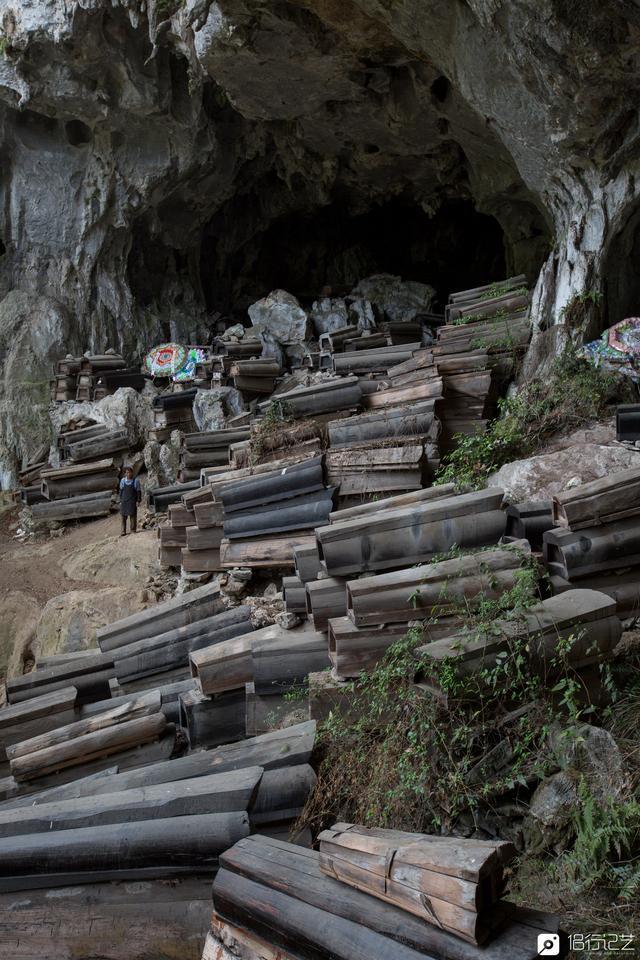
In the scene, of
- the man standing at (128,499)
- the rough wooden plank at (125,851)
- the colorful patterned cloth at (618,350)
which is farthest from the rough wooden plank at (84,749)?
the man standing at (128,499)

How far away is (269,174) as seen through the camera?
23969mm

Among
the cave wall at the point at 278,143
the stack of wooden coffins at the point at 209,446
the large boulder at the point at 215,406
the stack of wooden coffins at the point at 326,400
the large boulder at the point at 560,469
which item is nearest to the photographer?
the large boulder at the point at 560,469

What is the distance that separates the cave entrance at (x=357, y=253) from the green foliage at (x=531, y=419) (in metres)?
19.1

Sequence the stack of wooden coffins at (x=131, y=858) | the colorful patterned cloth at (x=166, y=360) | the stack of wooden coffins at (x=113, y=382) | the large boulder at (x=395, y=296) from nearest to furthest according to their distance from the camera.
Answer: the stack of wooden coffins at (x=131, y=858), the stack of wooden coffins at (x=113, y=382), the colorful patterned cloth at (x=166, y=360), the large boulder at (x=395, y=296)

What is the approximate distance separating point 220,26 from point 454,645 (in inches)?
551

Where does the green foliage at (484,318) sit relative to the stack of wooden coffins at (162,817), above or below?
above

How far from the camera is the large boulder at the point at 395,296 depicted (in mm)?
23844

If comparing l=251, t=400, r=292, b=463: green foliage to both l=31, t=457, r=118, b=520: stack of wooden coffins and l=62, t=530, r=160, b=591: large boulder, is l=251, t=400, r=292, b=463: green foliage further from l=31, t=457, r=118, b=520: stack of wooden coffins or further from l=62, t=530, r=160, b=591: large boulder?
l=31, t=457, r=118, b=520: stack of wooden coffins

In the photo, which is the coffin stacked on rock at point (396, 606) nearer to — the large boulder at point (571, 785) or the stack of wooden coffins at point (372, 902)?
the large boulder at point (571, 785)

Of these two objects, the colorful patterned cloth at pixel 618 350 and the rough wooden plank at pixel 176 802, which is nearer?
the rough wooden plank at pixel 176 802

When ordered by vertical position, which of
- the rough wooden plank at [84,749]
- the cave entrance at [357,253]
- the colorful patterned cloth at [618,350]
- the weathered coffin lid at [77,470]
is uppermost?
the cave entrance at [357,253]

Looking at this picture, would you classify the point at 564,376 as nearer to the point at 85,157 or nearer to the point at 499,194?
the point at 499,194

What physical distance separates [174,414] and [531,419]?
37.7ft

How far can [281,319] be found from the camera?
21812 mm
